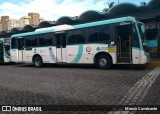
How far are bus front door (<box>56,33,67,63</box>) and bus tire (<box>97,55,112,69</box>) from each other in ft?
9.60

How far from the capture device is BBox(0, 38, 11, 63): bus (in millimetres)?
23663

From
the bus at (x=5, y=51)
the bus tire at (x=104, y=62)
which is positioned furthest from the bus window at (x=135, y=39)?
the bus at (x=5, y=51)

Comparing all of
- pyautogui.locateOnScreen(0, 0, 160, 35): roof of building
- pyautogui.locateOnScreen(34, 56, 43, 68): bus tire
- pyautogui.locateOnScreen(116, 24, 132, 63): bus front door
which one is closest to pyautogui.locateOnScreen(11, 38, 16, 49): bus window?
pyautogui.locateOnScreen(34, 56, 43, 68): bus tire

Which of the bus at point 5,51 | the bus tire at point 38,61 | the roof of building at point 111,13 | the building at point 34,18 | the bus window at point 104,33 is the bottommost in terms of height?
the bus tire at point 38,61

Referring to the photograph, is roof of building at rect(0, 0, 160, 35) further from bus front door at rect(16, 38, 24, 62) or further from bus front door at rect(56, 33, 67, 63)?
bus front door at rect(56, 33, 67, 63)

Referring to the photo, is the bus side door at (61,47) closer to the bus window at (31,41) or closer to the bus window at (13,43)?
the bus window at (31,41)

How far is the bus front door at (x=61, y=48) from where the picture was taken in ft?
55.0

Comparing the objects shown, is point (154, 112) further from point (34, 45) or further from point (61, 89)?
point (34, 45)

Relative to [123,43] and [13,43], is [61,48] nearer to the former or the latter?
[123,43]

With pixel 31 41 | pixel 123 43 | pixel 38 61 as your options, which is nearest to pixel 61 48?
pixel 38 61

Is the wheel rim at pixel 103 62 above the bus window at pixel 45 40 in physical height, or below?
below

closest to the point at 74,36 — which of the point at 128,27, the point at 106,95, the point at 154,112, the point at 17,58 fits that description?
the point at 128,27

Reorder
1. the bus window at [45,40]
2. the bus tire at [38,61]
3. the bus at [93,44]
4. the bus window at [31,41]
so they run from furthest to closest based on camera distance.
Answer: the bus window at [31,41] < the bus tire at [38,61] < the bus window at [45,40] < the bus at [93,44]

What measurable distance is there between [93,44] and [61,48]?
2.92m
